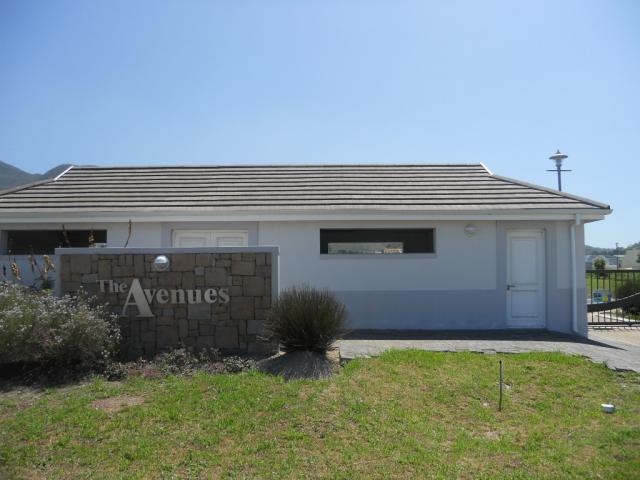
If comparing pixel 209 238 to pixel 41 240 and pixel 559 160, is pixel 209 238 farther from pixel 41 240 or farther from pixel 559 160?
pixel 559 160

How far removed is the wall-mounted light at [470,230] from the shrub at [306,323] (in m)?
4.77

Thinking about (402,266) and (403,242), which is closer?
(402,266)

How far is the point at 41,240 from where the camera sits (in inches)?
451

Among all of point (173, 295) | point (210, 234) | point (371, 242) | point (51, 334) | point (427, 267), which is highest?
point (210, 234)

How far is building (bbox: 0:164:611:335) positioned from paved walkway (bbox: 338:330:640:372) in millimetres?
694

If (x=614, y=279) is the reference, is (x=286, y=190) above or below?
above

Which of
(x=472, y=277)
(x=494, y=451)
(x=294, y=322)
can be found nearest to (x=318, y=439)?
(x=494, y=451)

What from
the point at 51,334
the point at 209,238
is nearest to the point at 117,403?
the point at 51,334

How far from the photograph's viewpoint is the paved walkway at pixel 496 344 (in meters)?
7.87

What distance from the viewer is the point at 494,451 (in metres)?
4.61

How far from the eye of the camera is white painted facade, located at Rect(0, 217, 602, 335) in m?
10.7

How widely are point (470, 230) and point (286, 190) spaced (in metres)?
4.73

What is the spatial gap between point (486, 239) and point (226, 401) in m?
7.55

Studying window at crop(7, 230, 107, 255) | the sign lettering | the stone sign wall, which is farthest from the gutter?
window at crop(7, 230, 107, 255)
